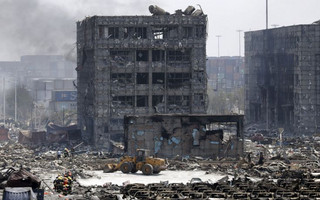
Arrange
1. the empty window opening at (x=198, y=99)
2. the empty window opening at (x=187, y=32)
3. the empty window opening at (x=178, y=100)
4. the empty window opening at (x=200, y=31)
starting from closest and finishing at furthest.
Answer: the empty window opening at (x=200, y=31) → the empty window opening at (x=187, y=32) → the empty window opening at (x=198, y=99) → the empty window opening at (x=178, y=100)

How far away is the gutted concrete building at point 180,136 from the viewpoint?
65.6 meters

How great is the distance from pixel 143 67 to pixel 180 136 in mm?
19130

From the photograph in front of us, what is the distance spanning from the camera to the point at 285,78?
331ft

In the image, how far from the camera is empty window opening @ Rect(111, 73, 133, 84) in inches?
3278

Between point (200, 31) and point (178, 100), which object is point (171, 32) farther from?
point (178, 100)

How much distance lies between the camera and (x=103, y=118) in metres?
82.8

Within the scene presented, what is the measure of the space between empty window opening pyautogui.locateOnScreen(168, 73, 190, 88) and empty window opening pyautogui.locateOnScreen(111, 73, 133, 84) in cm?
428

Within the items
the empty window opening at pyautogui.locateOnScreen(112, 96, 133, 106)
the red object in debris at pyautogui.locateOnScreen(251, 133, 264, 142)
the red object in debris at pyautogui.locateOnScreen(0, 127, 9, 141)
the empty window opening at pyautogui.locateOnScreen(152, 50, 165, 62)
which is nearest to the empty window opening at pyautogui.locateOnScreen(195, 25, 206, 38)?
the empty window opening at pyautogui.locateOnScreen(152, 50, 165, 62)

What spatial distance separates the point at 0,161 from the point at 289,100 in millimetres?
47433

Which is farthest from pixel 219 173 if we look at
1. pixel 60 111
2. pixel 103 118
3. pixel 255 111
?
pixel 60 111

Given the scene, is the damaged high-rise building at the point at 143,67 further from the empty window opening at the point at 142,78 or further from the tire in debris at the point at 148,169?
the tire in debris at the point at 148,169

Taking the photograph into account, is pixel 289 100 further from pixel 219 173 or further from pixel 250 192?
pixel 250 192

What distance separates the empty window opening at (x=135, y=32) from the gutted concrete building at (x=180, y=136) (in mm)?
17815

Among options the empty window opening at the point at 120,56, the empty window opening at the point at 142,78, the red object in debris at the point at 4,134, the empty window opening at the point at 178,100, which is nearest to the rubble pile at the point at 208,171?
the empty window opening at the point at 178,100
